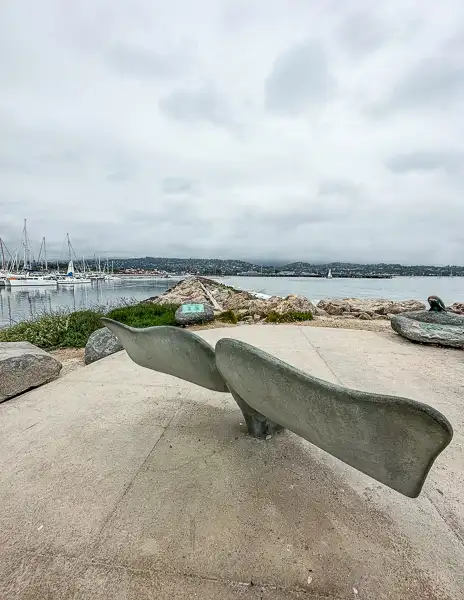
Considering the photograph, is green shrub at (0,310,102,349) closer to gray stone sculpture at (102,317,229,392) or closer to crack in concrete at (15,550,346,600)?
gray stone sculpture at (102,317,229,392)

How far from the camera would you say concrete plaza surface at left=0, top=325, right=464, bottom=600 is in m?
1.38

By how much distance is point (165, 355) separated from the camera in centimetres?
229

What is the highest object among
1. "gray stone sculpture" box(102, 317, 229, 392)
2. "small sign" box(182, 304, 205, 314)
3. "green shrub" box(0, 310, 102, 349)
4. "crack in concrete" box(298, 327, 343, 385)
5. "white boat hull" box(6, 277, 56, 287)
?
"gray stone sculpture" box(102, 317, 229, 392)

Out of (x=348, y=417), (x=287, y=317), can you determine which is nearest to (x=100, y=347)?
(x=348, y=417)

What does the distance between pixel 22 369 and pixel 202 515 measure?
3.02 metres

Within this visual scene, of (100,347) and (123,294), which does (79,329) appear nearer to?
(100,347)

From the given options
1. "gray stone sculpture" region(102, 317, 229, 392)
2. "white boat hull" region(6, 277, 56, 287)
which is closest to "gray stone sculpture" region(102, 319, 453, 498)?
"gray stone sculpture" region(102, 317, 229, 392)

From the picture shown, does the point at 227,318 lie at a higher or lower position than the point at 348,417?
lower

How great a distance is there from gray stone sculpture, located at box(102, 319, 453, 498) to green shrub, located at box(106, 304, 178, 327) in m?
6.75

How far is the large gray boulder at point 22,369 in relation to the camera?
3.53 m

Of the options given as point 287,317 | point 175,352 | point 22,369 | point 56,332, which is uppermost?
point 175,352

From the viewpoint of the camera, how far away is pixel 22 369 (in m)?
3.70

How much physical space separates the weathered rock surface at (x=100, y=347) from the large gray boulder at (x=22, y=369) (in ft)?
3.10

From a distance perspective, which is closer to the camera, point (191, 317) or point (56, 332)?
point (56, 332)
